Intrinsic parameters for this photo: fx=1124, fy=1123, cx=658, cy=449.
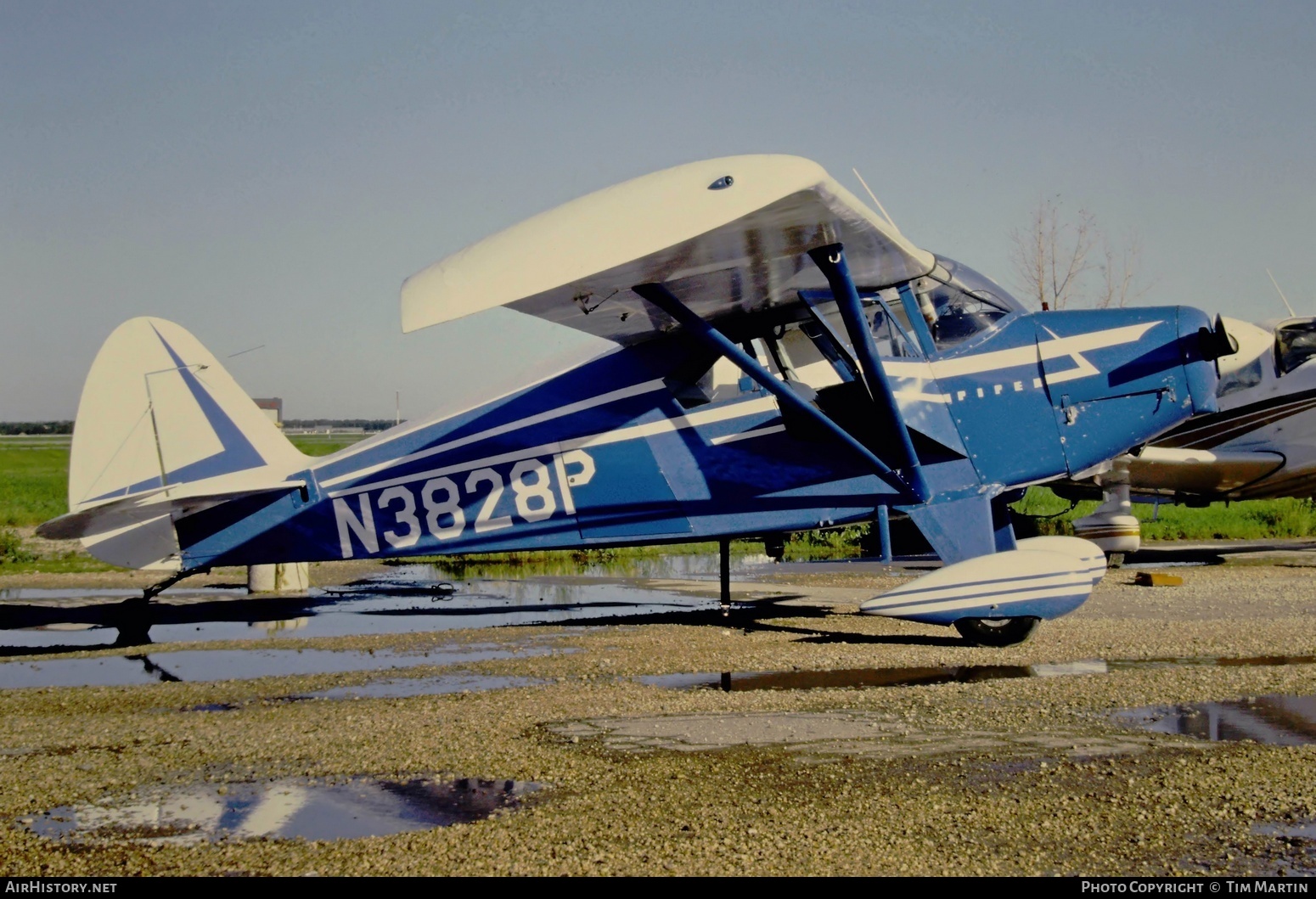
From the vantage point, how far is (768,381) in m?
8.52

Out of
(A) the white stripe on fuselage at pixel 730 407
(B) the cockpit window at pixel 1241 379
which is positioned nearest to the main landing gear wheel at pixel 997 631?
(A) the white stripe on fuselage at pixel 730 407

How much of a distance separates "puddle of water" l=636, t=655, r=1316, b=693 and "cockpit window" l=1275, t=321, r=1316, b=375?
10286 mm

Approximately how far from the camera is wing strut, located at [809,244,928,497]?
793 centimetres

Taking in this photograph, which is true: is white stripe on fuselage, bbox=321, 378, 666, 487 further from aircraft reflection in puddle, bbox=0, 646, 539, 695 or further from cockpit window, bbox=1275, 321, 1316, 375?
cockpit window, bbox=1275, 321, 1316, 375

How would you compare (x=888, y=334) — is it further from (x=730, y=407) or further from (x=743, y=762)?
(x=743, y=762)

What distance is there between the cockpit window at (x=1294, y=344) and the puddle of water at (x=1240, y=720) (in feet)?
39.1

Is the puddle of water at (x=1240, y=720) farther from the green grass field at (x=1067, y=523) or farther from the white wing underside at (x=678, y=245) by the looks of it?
the green grass field at (x=1067, y=523)

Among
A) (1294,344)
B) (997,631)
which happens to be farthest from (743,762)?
(1294,344)

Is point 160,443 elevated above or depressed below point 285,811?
above

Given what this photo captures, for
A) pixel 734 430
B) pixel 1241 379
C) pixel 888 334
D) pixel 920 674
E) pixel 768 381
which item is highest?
pixel 888 334

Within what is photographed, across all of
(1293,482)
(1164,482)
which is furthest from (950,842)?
(1293,482)

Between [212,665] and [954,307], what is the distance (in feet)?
21.4

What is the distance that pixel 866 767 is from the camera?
4.75 m

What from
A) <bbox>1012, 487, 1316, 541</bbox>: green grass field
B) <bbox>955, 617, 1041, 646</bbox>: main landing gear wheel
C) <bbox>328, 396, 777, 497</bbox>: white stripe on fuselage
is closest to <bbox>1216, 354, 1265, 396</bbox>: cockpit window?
<bbox>1012, 487, 1316, 541</bbox>: green grass field
